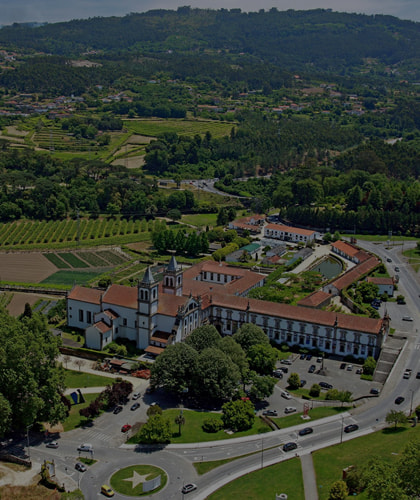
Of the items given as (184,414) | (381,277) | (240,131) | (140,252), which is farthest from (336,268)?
(240,131)

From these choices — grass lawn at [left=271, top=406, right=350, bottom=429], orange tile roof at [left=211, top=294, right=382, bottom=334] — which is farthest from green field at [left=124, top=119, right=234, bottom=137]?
grass lawn at [left=271, top=406, right=350, bottom=429]

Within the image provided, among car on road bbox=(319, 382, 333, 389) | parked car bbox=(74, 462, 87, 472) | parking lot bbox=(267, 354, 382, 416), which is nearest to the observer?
parked car bbox=(74, 462, 87, 472)

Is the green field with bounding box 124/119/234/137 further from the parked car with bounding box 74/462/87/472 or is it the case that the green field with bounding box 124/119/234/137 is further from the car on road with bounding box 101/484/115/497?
the car on road with bounding box 101/484/115/497

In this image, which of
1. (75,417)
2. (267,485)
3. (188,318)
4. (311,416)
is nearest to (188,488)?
(267,485)

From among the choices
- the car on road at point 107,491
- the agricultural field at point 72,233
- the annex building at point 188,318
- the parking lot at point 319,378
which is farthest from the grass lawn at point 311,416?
the agricultural field at point 72,233

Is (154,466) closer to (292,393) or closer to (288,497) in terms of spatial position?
(288,497)
